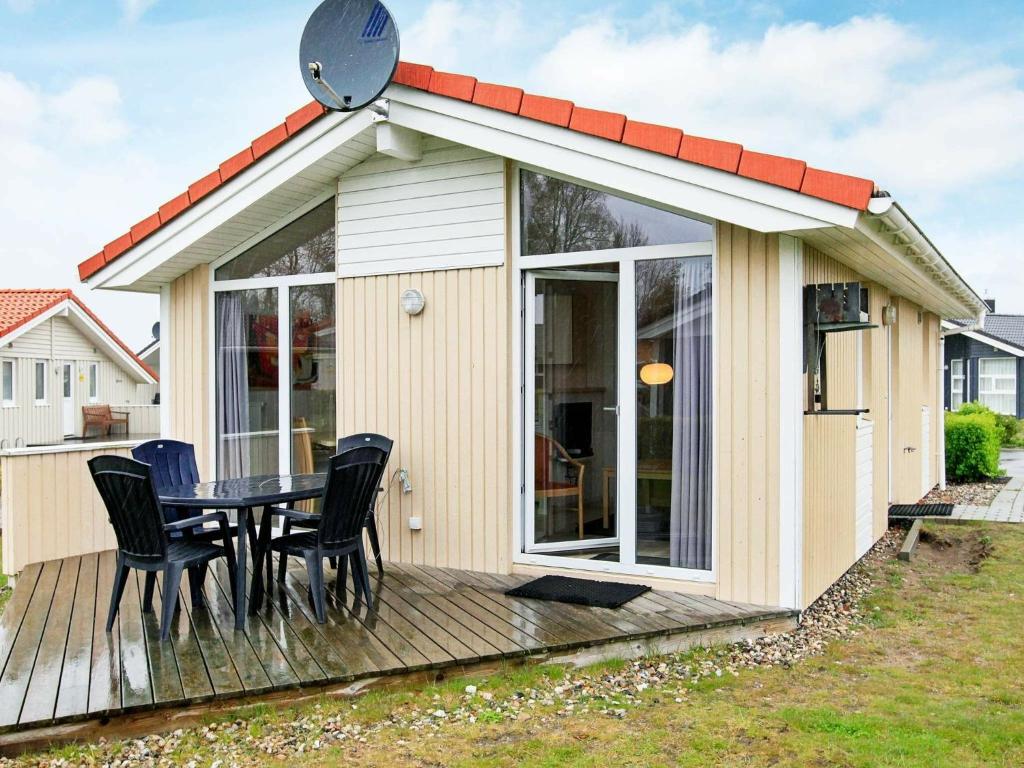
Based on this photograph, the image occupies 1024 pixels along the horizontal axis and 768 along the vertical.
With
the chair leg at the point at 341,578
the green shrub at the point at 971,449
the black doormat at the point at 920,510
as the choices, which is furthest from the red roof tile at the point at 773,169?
the green shrub at the point at 971,449

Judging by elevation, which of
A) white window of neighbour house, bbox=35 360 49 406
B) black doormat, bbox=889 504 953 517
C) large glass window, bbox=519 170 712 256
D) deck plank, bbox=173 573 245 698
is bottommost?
black doormat, bbox=889 504 953 517

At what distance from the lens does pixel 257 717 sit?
3537 millimetres

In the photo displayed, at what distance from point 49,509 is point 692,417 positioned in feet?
15.2

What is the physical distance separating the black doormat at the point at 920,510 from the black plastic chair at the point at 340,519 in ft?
19.8

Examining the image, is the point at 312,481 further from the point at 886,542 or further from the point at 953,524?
the point at 953,524

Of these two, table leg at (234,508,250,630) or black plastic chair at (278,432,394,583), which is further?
black plastic chair at (278,432,394,583)

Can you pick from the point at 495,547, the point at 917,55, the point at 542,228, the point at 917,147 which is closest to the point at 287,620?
the point at 495,547

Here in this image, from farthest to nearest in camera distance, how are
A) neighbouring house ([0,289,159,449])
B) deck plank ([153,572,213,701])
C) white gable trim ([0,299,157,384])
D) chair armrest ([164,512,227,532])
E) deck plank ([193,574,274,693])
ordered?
neighbouring house ([0,289,159,449])
white gable trim ([0,299,157,384])
chair armrest ([164,512,227,532])
deck plank ([193,574,274,693])
deck plank ([153,572,213,701])

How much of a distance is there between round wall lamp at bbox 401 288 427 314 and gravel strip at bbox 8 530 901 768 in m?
2.67

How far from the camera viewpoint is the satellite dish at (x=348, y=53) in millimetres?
5121

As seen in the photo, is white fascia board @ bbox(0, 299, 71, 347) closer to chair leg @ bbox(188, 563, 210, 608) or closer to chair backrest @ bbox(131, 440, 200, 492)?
chair backrest @ bbox(131, 440, 200, 492)

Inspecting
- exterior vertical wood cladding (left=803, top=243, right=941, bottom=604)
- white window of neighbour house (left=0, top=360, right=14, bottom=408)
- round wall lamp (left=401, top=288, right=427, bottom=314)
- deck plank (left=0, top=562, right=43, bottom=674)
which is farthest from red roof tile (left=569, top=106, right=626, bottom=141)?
white window of neighbour house (left=0, top=360, right=14, bottom=408)

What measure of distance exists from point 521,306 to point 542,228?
511mm

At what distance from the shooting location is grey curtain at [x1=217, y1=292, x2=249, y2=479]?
6719 millimetres
